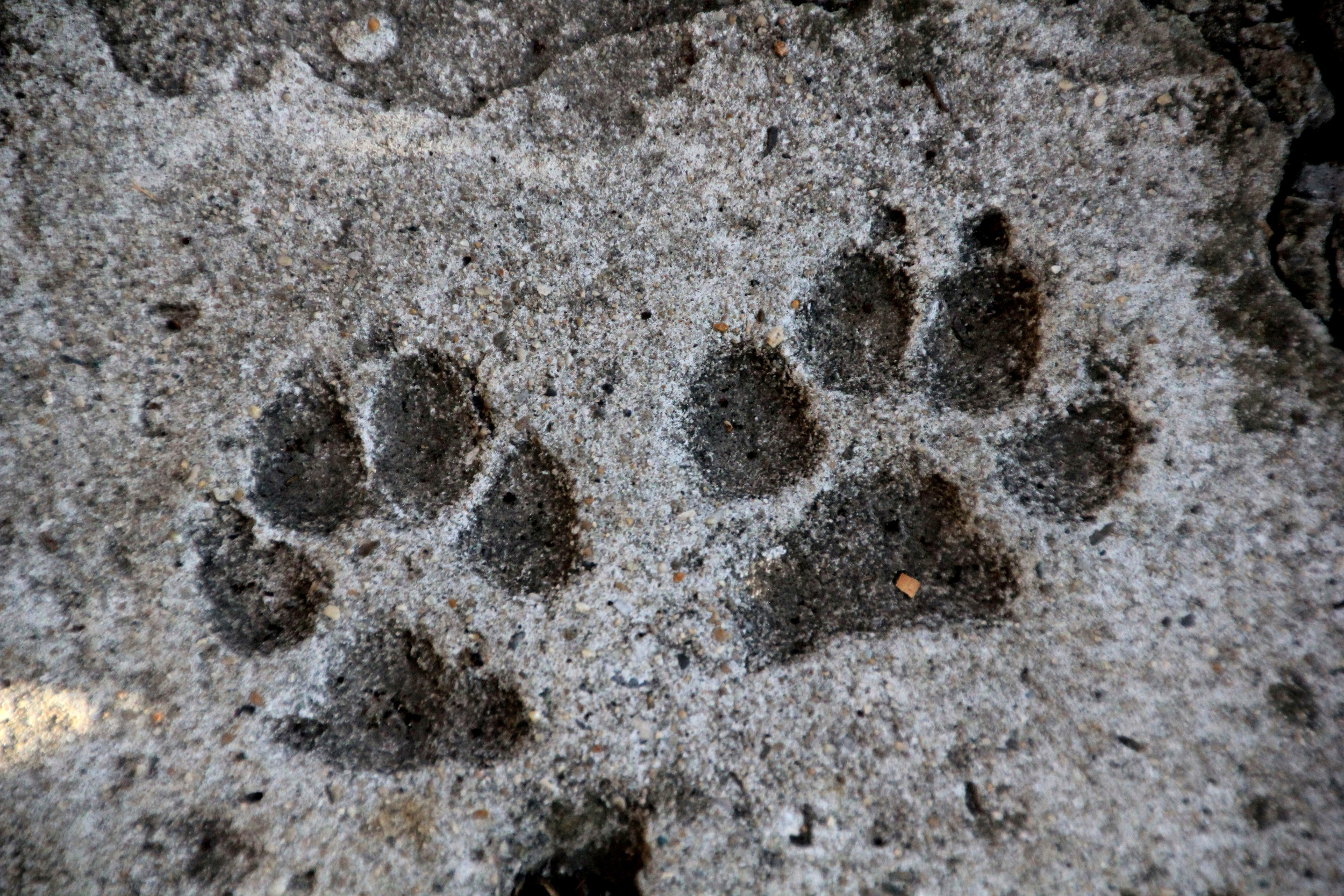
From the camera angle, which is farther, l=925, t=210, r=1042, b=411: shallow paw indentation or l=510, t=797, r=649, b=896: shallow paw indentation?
l=925, t=210, r=1042, b=411: shallow paw indentation

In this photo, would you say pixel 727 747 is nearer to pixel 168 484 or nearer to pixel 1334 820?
pixel 1334 820

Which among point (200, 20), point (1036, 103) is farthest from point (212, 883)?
point (1036, 103)

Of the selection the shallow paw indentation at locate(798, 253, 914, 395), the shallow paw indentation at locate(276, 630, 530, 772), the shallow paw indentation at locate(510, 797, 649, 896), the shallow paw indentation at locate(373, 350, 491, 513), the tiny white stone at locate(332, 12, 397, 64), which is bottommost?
the shallow paw indentation at locate(510, 797, 649, 896)

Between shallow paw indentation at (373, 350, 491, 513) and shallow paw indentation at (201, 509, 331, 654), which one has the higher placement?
shallow paw indentation at (373, 350, 491, 513)

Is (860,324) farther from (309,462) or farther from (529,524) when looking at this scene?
(309,462)

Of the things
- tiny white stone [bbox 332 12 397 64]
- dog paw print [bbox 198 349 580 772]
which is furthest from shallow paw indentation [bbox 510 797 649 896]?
tiny white stone [bbox 332 12 397 64]

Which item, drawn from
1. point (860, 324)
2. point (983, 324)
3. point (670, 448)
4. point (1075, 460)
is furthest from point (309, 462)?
point (1075, 460)

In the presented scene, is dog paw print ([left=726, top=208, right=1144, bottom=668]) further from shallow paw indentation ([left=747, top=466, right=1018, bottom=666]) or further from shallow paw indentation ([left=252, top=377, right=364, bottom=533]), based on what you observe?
shallow paw indentation ([left=252, top=377, right=364, bottom=533])

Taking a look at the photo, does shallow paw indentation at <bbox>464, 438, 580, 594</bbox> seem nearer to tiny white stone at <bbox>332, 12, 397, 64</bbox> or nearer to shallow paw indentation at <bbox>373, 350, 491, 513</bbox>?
shallow paw indentation at <bbox>373, 350, 491, 513</bbox>

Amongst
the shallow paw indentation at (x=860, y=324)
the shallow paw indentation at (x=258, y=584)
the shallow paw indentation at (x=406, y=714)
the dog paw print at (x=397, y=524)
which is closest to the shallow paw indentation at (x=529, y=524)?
the dog paw print at (x=397, y=524)
